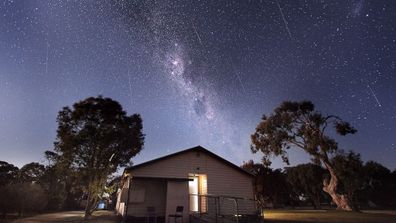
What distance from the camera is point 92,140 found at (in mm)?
21000

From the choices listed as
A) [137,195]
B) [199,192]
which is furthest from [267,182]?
[137,195]

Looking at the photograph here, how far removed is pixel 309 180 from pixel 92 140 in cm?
5101

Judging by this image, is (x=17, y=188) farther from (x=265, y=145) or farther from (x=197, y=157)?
(x=265, y=145)

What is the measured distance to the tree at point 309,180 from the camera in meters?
56.2

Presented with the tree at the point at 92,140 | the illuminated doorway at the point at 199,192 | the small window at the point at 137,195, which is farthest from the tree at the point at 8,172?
the illuminated doorway at the point at 199,192

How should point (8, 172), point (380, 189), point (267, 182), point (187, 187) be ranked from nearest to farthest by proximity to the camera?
point (187, 187) < point (267, 182) < point (8, 172) < point (380, 189)

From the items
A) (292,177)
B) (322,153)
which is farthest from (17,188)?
(292,177)

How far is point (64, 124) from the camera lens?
835 inches

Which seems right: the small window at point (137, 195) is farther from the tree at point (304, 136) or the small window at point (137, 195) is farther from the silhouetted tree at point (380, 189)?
the silhouetted tree at point (380, 189)

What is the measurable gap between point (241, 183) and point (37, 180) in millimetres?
45079

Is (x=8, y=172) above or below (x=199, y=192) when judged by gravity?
above

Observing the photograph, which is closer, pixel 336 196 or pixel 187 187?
pixel 187 187

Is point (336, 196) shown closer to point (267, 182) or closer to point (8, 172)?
point (267, 182)

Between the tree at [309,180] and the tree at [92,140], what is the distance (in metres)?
46.9
